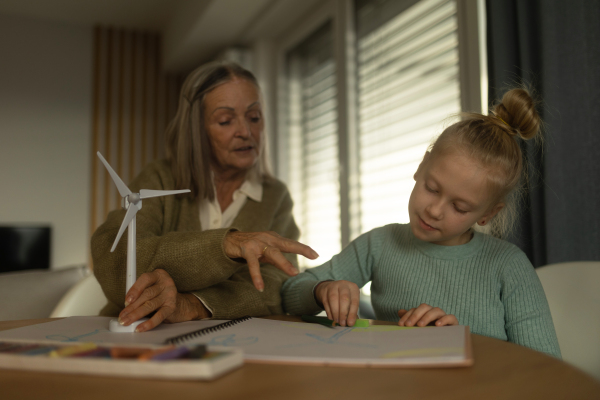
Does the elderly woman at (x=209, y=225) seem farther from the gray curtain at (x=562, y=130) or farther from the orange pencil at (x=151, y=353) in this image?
the gray curtain at (x=562, y=130)

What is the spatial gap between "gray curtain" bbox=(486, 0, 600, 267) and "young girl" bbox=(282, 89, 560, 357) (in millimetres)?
324

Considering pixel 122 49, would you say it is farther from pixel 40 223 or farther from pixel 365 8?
pixel 365 8

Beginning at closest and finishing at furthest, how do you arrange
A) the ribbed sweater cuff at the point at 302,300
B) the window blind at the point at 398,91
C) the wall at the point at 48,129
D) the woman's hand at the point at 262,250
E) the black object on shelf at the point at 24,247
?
the woman's hand at the point at 262,250
the ribbed sweater cuff at the point at 302,300
the window blind at the point at 398,91
the black object on shelf at the point at 24,247
the wall at the point at 48,129

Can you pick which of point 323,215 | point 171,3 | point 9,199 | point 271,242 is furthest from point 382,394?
point 9,199

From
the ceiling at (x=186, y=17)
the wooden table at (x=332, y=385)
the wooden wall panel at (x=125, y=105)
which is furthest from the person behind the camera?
the wooden wall panel at (x=125, y=105)

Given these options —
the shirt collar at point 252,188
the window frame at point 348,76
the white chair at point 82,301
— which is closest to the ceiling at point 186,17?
the window frame at point 348,76

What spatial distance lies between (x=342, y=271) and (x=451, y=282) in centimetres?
26

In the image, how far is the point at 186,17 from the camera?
3.59 meters

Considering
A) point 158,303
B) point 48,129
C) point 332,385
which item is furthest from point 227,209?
point 48,129

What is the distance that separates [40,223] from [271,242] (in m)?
3.93

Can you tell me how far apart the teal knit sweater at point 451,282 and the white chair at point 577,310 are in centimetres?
10

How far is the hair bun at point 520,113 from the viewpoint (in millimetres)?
976

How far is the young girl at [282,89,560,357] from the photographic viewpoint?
0.91 metres

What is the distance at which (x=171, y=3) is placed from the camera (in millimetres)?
3861
